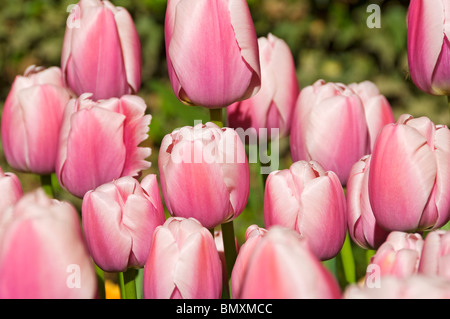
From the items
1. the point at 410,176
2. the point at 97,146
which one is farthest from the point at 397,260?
the point at 97,146

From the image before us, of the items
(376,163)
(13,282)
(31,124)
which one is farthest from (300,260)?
(31,124)

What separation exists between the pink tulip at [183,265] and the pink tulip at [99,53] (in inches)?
12.9

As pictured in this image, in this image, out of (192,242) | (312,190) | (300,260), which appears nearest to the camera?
(300,260)

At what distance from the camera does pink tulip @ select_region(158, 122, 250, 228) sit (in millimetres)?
657

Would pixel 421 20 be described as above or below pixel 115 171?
above

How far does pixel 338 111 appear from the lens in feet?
2.56

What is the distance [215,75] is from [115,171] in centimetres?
14

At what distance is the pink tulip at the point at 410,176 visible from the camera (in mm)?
631

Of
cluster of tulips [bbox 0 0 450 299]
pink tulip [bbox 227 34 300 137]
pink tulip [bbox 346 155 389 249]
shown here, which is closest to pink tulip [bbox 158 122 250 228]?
cluster of tulips [bbox 0 0 450 299]

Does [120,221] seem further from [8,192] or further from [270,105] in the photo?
[270,105]

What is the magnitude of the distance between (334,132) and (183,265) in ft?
0.91

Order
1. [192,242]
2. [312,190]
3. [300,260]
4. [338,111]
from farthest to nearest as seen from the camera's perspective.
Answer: [338,111], [312,190], [192,242], [300,260]

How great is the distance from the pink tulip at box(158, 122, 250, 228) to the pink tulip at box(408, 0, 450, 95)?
0.24 metres
